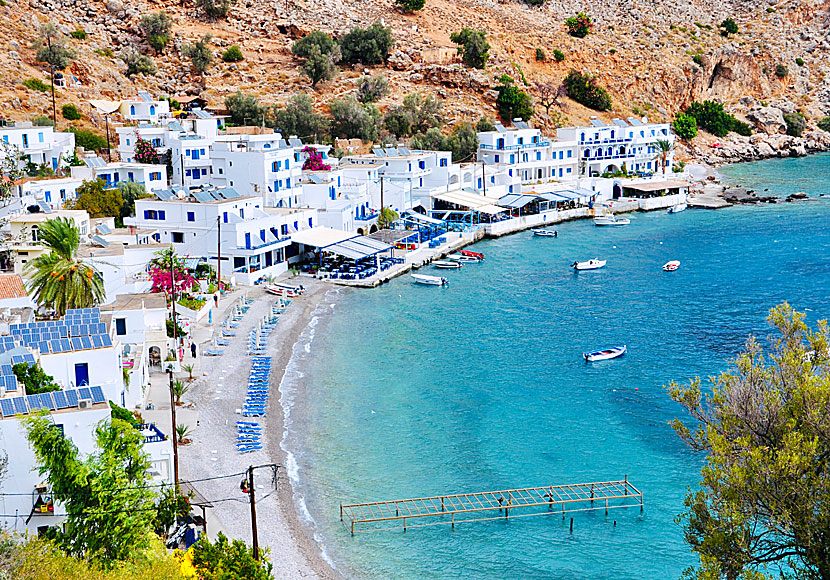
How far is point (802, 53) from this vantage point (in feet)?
565

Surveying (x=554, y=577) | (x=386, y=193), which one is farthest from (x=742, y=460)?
(x=386, y=193)

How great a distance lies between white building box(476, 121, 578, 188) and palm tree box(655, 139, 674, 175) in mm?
12767

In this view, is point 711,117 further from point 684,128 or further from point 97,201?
point 97,201

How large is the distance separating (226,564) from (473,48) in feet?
356

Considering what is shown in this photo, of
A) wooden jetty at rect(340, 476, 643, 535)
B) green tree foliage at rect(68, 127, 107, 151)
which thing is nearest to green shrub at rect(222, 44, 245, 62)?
green tree foliage at rect(68, 127, 107, 151)

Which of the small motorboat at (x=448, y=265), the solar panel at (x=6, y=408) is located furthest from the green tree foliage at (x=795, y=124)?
the solar panel at (x=6, y=408)

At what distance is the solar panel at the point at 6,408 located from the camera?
25.4 m

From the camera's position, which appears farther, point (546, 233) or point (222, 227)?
point (546, 233)

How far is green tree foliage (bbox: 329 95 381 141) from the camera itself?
105500mm

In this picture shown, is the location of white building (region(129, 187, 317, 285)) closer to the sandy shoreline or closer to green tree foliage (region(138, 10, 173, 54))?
the sandy shoreline

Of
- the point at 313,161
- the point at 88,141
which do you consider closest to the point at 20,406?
the point at 313,161

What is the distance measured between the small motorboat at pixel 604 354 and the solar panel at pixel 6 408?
32.0m

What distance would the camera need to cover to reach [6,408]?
25500mm

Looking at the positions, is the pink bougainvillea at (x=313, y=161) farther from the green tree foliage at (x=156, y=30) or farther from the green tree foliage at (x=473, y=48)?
the green tree foliage at (x=473, y=48)
